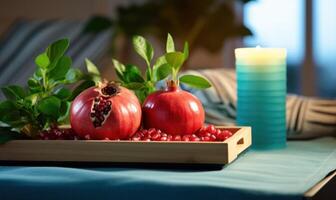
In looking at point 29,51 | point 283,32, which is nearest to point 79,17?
point 29,51

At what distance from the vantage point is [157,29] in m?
2.75

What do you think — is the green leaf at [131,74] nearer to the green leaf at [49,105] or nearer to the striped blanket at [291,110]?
the green leaf at [49,105]

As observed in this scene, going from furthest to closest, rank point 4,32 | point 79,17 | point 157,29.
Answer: point 157,29 < point 79,17 < point 4,32

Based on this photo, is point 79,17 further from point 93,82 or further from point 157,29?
point 93,82

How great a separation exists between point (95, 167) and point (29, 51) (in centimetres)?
115

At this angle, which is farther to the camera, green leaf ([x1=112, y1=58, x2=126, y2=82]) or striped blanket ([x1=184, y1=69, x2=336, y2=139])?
striped blanket ([x1=184, y1=69, x2=336, y2=139])

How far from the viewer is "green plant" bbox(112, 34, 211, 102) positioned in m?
0.97

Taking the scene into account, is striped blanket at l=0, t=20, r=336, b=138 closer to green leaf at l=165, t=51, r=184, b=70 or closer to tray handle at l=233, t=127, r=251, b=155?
tray handle at l=233, t=127, r=251, b=155

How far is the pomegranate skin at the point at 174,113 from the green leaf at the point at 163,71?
35 millimetres

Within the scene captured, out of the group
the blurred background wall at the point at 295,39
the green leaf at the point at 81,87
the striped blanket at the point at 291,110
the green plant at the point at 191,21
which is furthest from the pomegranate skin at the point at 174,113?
the blurred background wall at the point at 295,39

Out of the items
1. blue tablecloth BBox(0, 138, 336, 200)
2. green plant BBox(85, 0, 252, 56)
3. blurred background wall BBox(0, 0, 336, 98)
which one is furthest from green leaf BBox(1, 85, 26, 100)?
blurred background wall BBox(0, 0, 336, 98)

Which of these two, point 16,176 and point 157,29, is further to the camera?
point 157,29

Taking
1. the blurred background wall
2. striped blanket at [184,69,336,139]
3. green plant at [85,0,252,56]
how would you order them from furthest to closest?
the blurred background wall < green plant at [85,0,252,56] < striped blanket at [184,69,336,139]

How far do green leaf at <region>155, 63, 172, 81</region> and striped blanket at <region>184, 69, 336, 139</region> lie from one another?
32 cm
